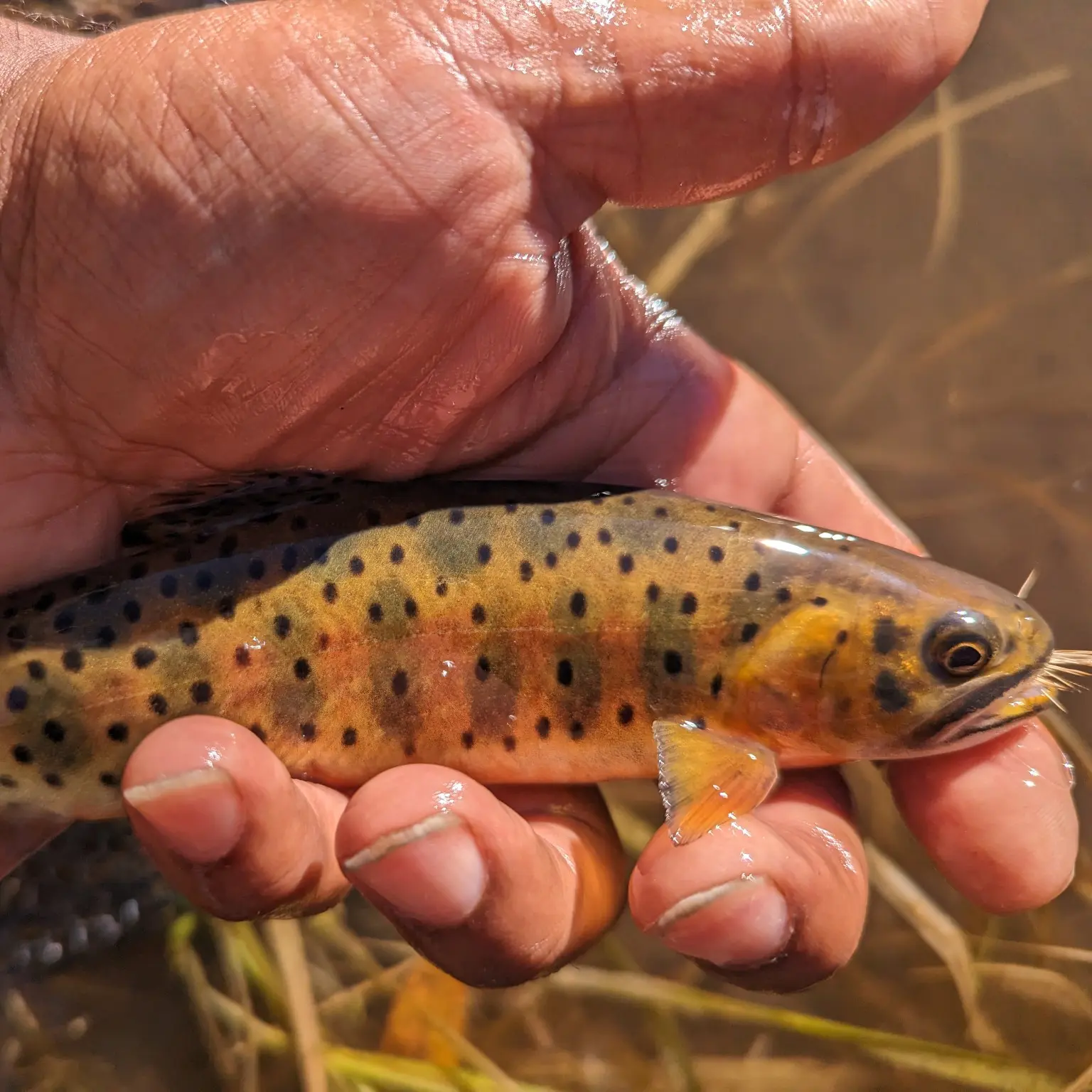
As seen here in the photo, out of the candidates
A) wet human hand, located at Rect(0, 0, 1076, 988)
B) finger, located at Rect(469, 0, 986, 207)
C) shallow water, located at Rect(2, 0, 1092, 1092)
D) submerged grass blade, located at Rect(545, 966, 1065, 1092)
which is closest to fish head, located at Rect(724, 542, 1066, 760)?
wet human hand, located at Rect(0, 0, 1076, 988)

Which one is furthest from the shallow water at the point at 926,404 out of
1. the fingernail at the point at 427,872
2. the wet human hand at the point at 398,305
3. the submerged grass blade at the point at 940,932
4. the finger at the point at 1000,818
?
the fingernail at the point at 427,872

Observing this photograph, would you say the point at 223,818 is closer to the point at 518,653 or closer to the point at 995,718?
the point at 518,653

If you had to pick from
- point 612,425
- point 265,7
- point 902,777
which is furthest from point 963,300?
point 265,7

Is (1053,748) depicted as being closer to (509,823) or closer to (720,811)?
(720,811)

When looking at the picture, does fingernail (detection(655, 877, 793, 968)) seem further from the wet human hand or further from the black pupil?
the black pupil

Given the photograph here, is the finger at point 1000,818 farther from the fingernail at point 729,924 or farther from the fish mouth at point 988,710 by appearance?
the fingernail at point 729,924

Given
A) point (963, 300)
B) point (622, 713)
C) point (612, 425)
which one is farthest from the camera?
point (963, 300)
